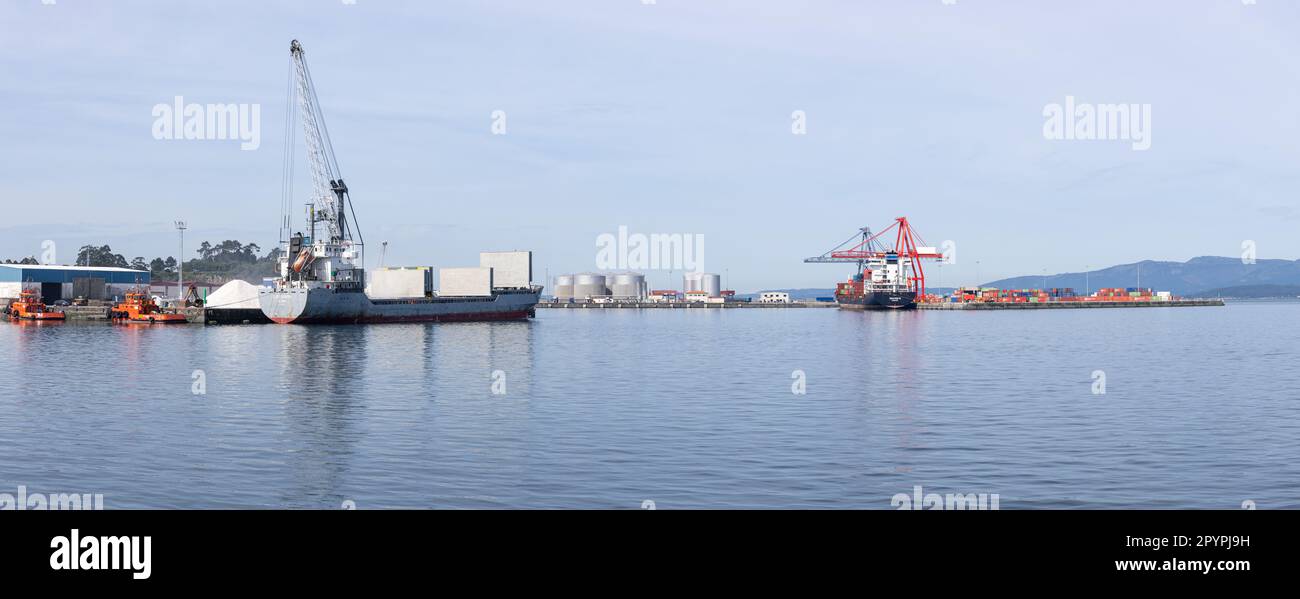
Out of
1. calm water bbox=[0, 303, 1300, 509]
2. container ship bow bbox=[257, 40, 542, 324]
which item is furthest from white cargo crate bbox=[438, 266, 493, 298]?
calm water bbox=[0, 303, 1300, 509]

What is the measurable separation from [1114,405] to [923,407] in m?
7.79

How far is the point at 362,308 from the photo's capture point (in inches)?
5231

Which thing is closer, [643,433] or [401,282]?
[643,433]

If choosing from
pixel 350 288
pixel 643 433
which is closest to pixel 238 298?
pixel 350 288

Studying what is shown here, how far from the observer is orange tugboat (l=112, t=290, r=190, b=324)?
439 feet

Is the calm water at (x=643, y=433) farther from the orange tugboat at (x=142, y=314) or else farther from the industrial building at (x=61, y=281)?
the industrial building at (x=61, y=281)

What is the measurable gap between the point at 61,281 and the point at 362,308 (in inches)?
3223

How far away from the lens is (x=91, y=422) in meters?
32.2

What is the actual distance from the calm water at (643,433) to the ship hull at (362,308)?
6442 centimetres

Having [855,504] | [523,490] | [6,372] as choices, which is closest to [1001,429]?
[855,504]

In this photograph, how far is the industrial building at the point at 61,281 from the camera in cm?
17150

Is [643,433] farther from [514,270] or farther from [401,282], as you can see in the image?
[514,270]

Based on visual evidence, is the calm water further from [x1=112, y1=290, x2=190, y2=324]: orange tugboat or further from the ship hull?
[x1=112, y1=290, x2=190, y2=324]: orange tugboat

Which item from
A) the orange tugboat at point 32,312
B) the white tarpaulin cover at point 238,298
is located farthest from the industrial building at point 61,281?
the white tarpaulin cover at point 238,298
